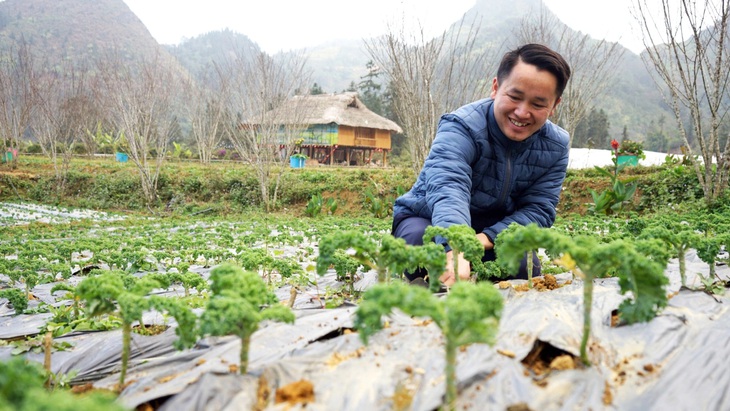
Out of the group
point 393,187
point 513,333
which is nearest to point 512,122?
point 513,333

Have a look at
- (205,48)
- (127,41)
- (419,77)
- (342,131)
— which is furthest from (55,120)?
(205,48)

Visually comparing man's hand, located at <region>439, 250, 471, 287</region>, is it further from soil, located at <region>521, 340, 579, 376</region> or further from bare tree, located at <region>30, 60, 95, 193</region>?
bare tree, located at <region>30, 60, 95, 193</region>

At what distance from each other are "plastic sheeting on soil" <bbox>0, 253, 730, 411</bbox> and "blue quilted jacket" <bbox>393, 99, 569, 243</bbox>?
907 mm

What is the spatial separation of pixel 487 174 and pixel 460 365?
208cm

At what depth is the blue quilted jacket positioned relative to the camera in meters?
3.10

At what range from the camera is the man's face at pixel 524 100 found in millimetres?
2797

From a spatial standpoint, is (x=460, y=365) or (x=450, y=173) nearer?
(x=460, y=365)

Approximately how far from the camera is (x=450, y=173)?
10.2 feet

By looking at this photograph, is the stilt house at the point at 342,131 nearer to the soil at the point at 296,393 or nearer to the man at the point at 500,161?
the man at the point at 500,161

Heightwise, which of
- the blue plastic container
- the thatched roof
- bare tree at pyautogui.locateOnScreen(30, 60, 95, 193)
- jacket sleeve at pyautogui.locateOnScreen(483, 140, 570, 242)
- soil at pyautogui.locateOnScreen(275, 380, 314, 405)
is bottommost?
soil at pyautogui.locateOnScreen(275, 380, 314, 405)

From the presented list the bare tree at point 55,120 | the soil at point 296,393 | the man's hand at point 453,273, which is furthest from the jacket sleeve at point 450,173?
the bare tree at point 55,120

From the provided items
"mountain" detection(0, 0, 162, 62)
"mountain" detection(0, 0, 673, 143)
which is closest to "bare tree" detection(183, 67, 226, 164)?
"mountain" detection(0, 0, 673, 143)

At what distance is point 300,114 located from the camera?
16.3 m

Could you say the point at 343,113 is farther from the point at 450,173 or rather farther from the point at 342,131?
the point at 450,173
